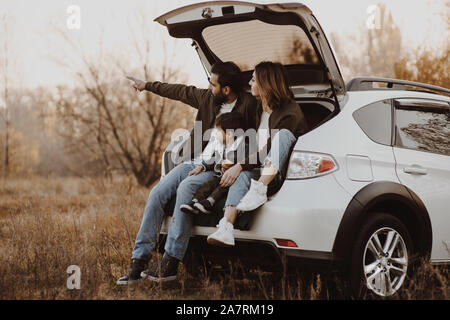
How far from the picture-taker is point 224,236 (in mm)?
4012

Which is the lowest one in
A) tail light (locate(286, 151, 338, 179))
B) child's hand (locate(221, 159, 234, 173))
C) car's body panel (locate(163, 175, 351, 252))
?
car's body panel (locate(163, 175, 351, 252))

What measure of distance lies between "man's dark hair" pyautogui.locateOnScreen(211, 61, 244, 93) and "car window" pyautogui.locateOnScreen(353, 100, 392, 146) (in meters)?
1.26

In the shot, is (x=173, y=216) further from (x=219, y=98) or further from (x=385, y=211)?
(x=385, y=211)

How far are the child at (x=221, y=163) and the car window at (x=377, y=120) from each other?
0.94 m

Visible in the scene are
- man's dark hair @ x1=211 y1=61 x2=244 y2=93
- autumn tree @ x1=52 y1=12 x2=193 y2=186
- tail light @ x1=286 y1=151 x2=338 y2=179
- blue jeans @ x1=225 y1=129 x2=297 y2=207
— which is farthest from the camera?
autumn tree @ x1=52 y1=12 x2=193 y2=186

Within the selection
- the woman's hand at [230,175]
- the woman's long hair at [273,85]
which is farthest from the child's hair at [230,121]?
the woman's hand at [230,175]

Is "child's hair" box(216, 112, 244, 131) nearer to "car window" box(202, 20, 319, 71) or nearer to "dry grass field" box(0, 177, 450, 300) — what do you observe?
"car window" box(202, 20, 319, 71)

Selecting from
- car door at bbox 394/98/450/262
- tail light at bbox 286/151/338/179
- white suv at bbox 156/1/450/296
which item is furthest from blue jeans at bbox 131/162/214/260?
car door at bbox 394/98/450/262

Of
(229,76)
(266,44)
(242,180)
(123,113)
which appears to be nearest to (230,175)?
(242,180)

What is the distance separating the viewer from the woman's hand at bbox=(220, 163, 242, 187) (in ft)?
14.2

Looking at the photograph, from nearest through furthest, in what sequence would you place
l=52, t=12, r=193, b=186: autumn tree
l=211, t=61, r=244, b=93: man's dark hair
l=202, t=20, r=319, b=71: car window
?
l=202, t=20, r=319, b=71: car window
l=211, t=61, r=244, b=93: man's dark hair
l=52, t=12, r=193, b=186: autumn tree

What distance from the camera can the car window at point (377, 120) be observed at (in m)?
4.26
